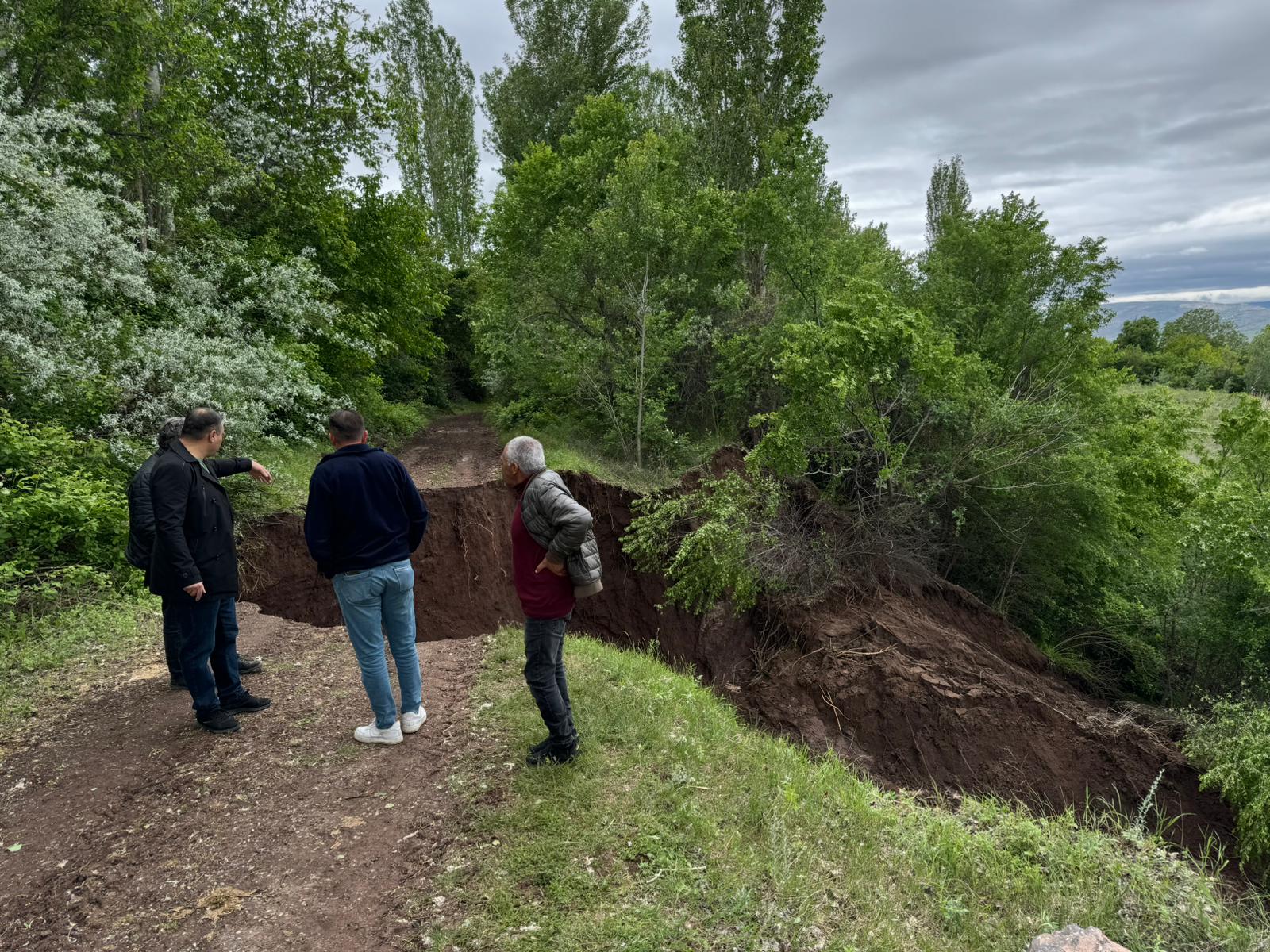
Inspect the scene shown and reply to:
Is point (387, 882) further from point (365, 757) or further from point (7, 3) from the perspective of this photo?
point (7, 3)

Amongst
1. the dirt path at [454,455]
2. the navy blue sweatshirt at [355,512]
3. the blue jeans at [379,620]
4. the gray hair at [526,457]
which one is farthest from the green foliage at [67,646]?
the dirt path at [454,455]

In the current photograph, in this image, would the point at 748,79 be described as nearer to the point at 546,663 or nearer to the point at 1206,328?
the point at 546,663

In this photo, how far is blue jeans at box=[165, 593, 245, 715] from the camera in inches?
159

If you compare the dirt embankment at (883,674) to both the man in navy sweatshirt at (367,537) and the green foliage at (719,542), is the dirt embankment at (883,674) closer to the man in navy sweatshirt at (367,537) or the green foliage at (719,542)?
the green foliage at (719,542)

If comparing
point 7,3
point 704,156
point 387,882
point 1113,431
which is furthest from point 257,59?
point 1113,431

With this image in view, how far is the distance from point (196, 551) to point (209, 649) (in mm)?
653

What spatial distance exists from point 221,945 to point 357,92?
15.9 m

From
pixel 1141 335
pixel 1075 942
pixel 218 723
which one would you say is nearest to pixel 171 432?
pixel 218 723

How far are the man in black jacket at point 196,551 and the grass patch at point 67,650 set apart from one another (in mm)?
1516

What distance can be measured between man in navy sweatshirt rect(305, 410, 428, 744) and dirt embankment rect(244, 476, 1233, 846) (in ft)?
18.9

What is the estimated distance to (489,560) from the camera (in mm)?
11672

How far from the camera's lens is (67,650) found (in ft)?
18.3

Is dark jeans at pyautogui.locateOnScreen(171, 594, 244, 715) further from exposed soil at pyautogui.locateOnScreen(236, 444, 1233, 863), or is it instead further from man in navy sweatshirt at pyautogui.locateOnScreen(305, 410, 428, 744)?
exposed soil at pyautogui.locateOnScreen(236, 444, 1233, 863)

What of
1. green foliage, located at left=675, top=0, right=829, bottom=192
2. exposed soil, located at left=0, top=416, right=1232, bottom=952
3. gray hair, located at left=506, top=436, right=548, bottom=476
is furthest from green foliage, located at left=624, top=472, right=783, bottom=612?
green foliage, located at left=675, top=0, right=829, bottom=192
